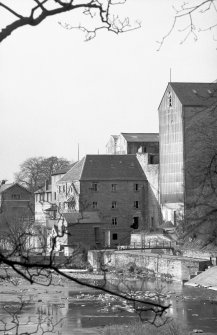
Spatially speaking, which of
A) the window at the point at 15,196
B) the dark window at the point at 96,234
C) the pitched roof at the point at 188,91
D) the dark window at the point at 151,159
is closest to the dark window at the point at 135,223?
the dark window at the point at 96,234

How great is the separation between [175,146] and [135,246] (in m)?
8.26

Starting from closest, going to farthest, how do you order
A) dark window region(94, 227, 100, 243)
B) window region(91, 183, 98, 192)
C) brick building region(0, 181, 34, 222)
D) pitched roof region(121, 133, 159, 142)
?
dark window region(94, 227, 100, 243) < window region(91, 183, 98, 192) < pitched roof region(121, 133, 159, 142) < brick building region(0, 181, 34, 222)

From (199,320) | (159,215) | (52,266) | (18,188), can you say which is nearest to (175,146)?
(159,215)

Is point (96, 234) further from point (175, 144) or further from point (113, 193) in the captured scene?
point (175, 144)

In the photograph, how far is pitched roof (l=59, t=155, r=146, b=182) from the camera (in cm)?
6244

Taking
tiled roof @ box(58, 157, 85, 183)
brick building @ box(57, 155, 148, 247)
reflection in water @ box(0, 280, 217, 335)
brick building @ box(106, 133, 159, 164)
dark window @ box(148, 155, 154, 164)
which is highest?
brick building @ box(106, 133, 159, 164)

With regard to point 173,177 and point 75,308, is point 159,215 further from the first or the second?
point 75,308

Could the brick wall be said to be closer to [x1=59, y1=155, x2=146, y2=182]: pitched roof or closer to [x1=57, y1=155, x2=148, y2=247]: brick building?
[x1=57, y1=155, x2=148, y2=247]: brick building

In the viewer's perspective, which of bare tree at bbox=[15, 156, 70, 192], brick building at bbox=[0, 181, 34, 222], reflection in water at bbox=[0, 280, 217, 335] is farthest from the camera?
bare tree at bbox=[15, 156, 70, 192]

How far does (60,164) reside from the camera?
3551 inches

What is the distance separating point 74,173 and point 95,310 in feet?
123

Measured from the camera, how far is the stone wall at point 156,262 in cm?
3997

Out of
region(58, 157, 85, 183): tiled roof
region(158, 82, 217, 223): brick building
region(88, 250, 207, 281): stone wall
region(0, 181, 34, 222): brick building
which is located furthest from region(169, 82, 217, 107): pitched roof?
region(0, 181, 34, 222): brick building

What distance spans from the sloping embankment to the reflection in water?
1238mm
